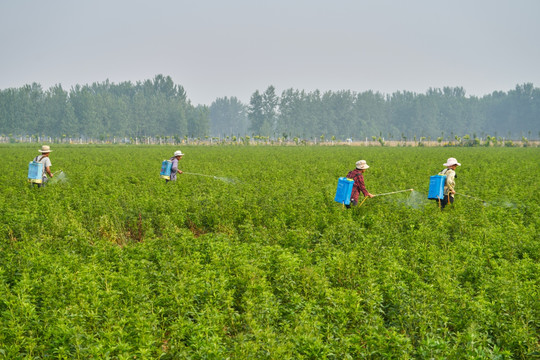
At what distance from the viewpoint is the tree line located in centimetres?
10444

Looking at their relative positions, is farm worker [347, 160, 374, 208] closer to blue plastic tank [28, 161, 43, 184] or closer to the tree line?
blue plastic tank [28, 161, 43, 184]

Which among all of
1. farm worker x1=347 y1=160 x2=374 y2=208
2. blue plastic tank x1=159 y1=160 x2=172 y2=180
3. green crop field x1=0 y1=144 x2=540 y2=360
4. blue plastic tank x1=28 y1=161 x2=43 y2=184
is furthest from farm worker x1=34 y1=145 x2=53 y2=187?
farm worker x1=347 y1=160 x2=374 y2=208

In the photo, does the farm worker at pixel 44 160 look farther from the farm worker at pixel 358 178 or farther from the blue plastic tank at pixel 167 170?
the farm worker at pixel 358 178

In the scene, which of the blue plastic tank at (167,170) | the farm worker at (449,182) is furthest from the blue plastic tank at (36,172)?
the farm worker at (449,182)

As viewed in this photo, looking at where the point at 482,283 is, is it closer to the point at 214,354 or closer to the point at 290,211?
the point at 214,354

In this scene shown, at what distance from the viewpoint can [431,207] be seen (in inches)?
496

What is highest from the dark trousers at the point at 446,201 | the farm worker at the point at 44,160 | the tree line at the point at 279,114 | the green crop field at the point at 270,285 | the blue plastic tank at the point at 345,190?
the tree line at the point at 279,114

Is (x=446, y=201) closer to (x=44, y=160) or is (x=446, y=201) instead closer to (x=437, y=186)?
(x=437, y=186)

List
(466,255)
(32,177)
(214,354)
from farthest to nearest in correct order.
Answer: (32,177) → (466,255) → (214,354)

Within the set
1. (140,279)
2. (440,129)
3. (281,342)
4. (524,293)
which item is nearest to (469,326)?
(524,293)

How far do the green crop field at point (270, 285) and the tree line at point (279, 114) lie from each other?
96.1 meters

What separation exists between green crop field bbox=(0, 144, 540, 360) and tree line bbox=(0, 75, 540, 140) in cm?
9614

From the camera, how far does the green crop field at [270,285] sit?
17.2ft

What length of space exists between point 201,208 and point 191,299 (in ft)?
21.8
